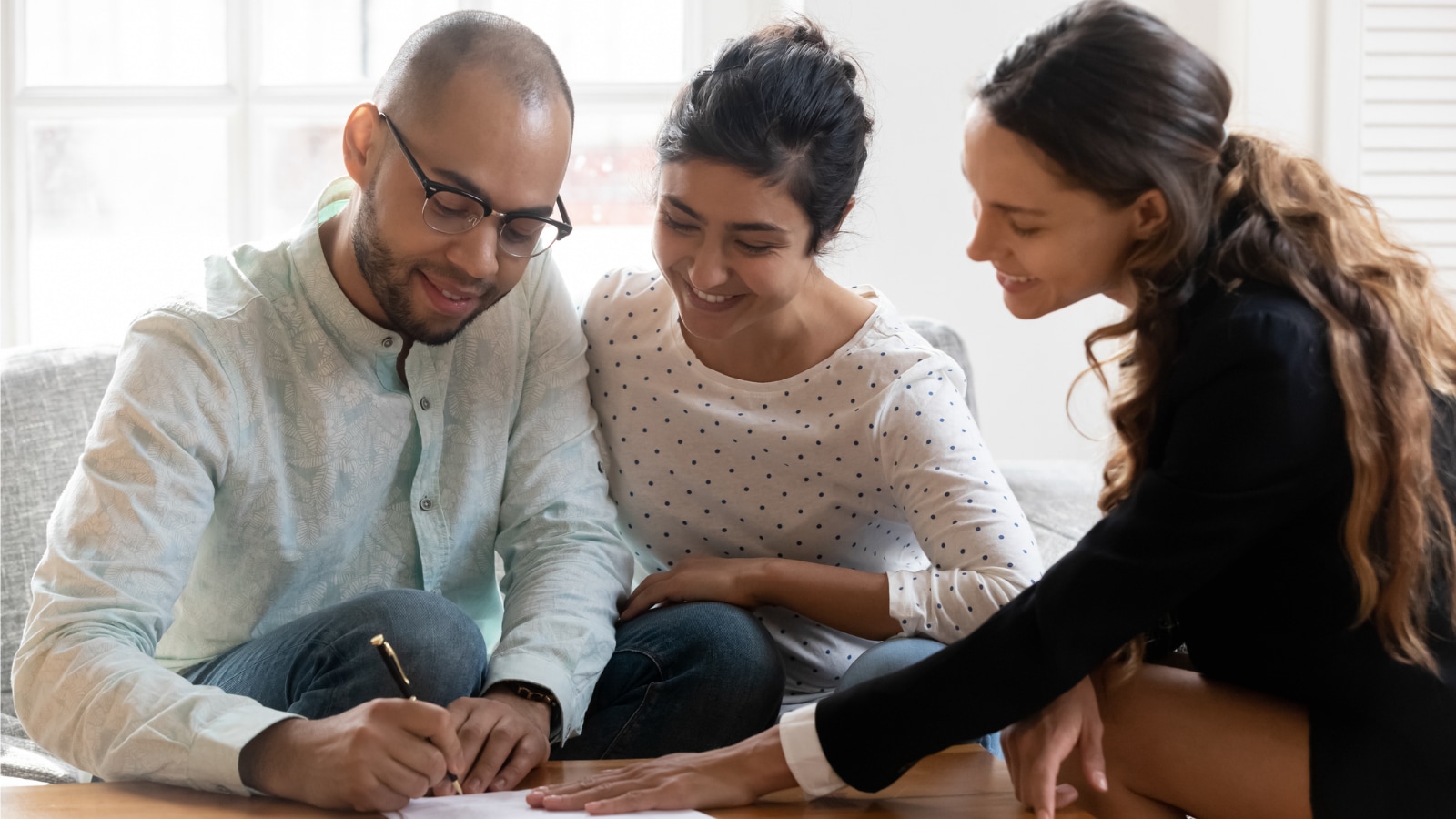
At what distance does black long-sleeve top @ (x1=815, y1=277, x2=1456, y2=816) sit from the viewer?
3.51 ft

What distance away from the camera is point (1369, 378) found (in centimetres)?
111

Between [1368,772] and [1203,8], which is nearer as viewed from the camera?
[1368,772]

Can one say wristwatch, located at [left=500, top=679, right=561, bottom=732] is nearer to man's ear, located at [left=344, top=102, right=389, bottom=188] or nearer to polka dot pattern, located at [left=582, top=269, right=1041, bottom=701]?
polka dot pattern, located at [left=582, top=269, right=1041, bottom=701]

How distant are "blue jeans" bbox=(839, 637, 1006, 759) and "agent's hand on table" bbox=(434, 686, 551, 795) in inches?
13.0

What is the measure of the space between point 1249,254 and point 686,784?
67 centimetres

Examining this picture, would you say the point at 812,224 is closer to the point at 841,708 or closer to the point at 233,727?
the point at 841,708

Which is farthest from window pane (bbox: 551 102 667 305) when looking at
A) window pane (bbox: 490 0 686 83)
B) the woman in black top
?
the woman in black top

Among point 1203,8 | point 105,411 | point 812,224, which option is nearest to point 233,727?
point 105,411

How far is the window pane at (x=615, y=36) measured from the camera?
Result: 8.76 feet

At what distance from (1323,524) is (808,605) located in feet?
1.91

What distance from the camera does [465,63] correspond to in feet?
4.55

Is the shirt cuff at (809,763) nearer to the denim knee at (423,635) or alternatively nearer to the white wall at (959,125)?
the denim knee at (423,635)

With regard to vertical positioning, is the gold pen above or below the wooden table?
above

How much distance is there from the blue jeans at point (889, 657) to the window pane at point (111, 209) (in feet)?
5.92
